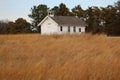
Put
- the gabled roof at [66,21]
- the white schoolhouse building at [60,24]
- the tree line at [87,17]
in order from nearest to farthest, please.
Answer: the white schoolhouse building at [60,24]
the gabled roof at [66,21]
the tree line at [87,17]

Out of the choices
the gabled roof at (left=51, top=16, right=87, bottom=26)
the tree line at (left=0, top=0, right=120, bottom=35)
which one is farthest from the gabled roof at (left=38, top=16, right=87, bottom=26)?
the tree line at (left=0, top=0, right=120, bottom=35)

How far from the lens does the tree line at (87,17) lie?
5444 cm

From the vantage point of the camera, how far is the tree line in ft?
179

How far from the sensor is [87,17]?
61.4 m

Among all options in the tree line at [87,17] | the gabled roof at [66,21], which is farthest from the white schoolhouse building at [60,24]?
the tree line at [87,17]

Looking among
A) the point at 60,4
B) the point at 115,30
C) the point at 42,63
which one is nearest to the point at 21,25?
the point at 60,4

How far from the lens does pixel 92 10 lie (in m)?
60.7

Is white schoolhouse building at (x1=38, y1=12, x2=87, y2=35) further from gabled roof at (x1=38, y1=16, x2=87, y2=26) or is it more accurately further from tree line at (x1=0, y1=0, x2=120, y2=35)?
tree line at (x1=0, y1=0, x2=120, y2=35)

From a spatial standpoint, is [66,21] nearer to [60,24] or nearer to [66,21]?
[66,21]

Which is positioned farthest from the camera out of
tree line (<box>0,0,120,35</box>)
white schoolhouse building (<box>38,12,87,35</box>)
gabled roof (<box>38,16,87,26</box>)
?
tree line (<box>0,0,120,35</box>)

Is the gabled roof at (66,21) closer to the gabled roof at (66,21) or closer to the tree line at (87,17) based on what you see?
the gabled roof at (66,21)

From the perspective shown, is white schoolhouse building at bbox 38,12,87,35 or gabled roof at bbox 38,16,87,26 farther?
gabled roof at bbox 38,16,87,26

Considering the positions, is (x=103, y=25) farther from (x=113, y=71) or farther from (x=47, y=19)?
(x=113, y=71)

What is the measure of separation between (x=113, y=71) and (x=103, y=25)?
5034cm
